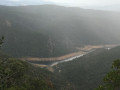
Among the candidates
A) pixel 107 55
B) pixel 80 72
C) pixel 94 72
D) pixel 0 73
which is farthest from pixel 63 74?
pixel 0 73

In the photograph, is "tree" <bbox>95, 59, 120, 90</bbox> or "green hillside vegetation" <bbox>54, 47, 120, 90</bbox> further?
"green hillside vegetation" <bbox>54, 47, 120, 90</bbox>

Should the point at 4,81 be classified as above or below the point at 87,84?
above

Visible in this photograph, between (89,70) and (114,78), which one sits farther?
(89,70)

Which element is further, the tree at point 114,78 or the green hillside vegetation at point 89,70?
the green hillside vegetation at point 89,70

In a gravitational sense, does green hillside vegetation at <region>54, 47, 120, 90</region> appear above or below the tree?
below

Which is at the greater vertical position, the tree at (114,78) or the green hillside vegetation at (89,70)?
the tree at (114,78)

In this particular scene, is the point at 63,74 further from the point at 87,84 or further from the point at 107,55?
the point at 107,55

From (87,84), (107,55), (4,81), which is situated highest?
(4,81)

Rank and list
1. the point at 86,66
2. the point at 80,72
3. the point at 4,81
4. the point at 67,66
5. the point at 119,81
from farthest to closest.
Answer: the point at 67,66
the point at 86,66
the point at 80,72
the point at 4,81
the point at 119,81
